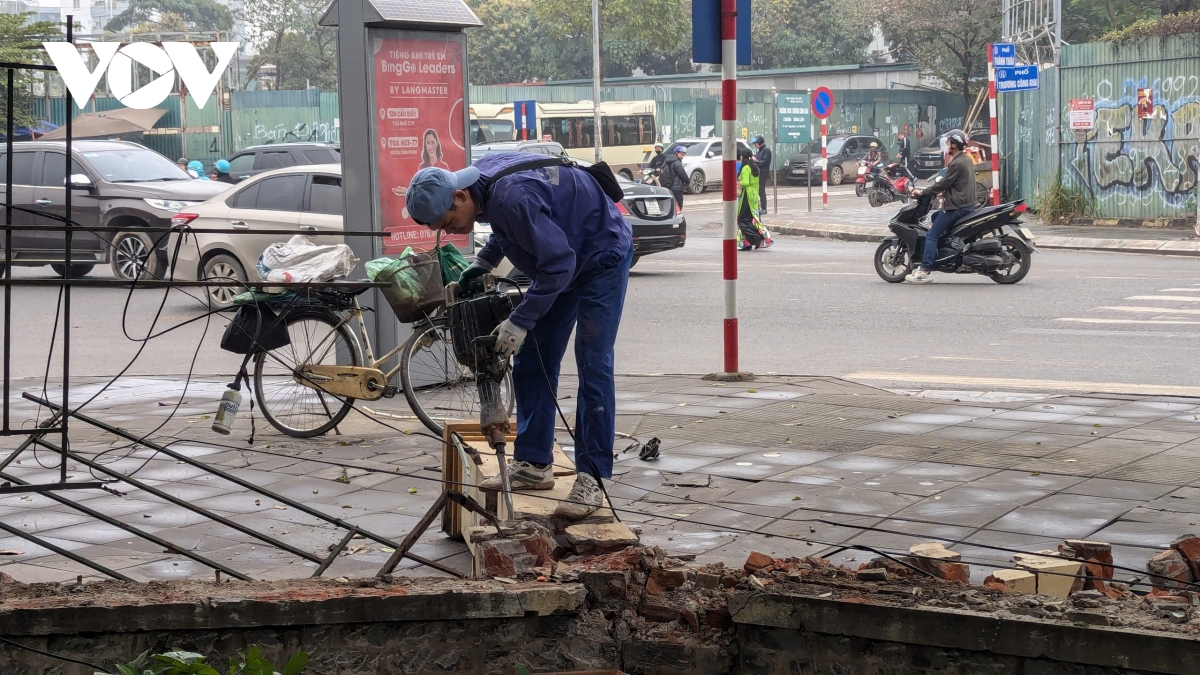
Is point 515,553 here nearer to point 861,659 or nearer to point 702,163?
point 861,659

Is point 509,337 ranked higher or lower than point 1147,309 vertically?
higher

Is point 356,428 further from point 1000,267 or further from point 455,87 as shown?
point 1000,267

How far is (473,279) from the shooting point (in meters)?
5.98

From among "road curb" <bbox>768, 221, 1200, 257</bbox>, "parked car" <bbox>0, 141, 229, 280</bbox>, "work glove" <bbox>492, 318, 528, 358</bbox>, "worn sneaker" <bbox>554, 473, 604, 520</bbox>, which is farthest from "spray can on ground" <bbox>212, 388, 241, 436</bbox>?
"road curb" <bbox>768, 221, 1200, 257</bbox>

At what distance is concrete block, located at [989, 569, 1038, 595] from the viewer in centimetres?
402

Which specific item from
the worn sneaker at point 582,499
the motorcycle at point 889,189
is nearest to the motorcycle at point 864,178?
the motorcycle at point 889,189

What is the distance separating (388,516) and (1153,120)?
786 inches

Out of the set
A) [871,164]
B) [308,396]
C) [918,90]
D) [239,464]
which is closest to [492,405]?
[239,464]

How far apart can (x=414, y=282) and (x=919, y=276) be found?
9.74 m

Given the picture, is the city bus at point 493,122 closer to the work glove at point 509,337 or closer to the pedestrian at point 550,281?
the pedestrian at point 550,281

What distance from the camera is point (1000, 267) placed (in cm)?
1504

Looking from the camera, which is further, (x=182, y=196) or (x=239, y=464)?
(x=182, y=196)

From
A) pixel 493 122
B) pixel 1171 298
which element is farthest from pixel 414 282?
pixel 493 122

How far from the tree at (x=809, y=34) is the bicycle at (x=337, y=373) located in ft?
216
